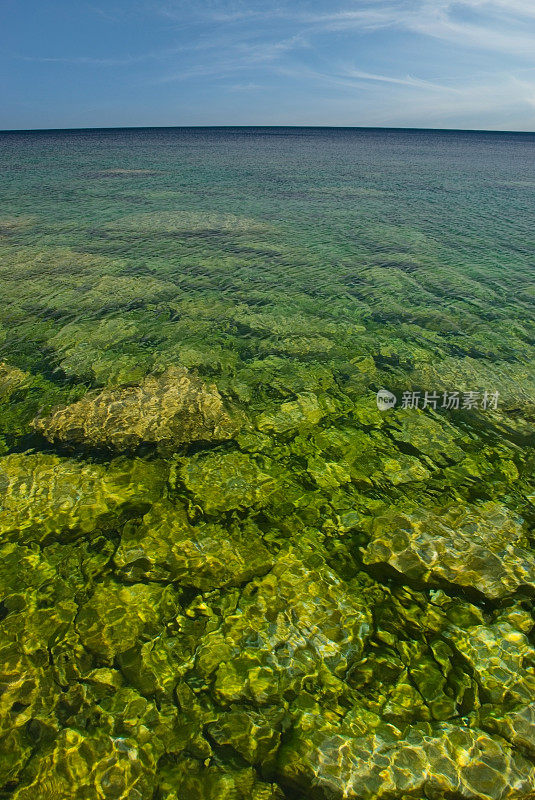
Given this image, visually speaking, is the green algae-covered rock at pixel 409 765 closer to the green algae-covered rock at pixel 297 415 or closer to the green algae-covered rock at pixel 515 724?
the green algae-covered rock at pixel 515 724

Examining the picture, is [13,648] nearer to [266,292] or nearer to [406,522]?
[406,522]

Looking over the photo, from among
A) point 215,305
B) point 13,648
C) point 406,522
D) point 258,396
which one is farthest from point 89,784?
point 215,305

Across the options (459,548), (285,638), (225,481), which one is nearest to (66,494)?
(225,481)

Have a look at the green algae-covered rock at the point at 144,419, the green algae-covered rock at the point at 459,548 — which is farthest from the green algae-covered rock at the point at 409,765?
the green algae-covered rock at the point at 144,419

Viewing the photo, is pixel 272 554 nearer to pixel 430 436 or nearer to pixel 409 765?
pixel 409 765

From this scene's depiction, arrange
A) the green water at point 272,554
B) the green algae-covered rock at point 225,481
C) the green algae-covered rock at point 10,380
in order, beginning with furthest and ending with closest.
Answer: the green algae-covered rock at point 10,380, the green algae-covered rock at point 225,481, the green water at point 272,554

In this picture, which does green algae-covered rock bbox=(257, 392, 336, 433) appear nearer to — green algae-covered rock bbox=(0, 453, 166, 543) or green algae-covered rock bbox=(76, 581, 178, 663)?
green algae-covered rock bbox=(0, 453, 166, 543)
